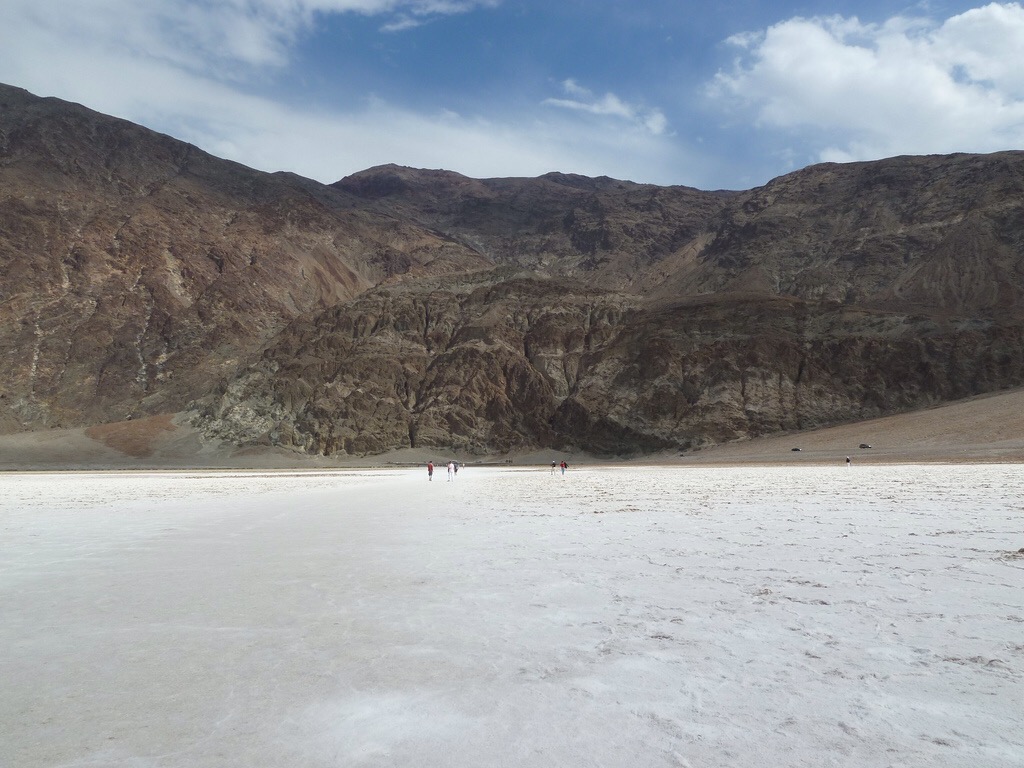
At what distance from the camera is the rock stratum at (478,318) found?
74.9 metres

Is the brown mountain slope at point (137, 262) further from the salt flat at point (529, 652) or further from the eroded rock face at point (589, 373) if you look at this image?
the salt flat at point (529, 652)

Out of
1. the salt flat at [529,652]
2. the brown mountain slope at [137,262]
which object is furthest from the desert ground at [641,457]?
the salt flat at [529,652]

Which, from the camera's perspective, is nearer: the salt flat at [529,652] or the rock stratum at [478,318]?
the salt flat at [529,652]

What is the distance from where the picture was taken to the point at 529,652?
4.76 m

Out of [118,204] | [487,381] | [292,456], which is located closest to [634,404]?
[487,381]

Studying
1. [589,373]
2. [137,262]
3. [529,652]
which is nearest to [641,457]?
[589,373]

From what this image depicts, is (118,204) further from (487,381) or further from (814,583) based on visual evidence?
(814,583)

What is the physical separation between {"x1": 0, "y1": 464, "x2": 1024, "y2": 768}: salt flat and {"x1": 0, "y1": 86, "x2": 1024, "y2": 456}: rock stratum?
66351 mm

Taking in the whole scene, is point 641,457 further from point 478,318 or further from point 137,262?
point 137,262

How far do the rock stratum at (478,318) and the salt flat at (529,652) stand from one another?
6635 centimetres

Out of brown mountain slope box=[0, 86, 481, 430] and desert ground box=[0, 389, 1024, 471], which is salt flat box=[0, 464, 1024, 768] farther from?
brown mountain slope box=[0, 86, 481, 430]

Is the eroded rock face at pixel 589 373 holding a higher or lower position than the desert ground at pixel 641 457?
higher

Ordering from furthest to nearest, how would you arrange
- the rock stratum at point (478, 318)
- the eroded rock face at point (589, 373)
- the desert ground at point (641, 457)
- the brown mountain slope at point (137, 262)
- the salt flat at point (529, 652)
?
the brown mountain slope at point (137, 262)
the rock stratum at point (478, 318)
the eroded rock face at point (589, 373)
the desert ground at point (641, 457)
the salt flat at point (529, 652)

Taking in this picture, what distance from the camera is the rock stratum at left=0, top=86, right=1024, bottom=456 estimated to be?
74938 millimetres
